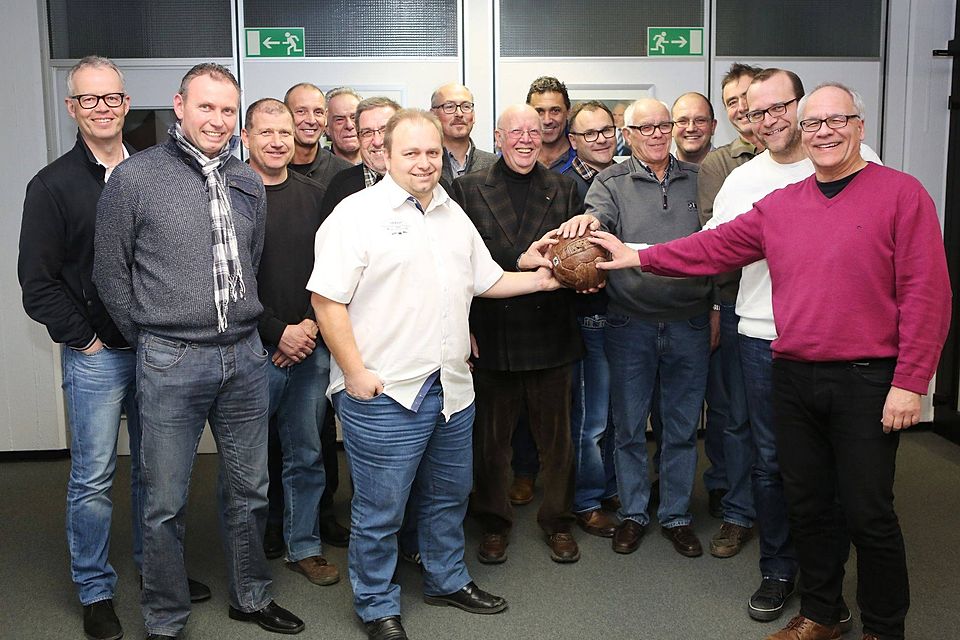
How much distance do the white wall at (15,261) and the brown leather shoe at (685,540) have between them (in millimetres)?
3515

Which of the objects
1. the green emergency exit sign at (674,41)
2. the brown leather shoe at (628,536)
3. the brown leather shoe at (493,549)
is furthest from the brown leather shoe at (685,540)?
the green emergency exit sign at (674,41)

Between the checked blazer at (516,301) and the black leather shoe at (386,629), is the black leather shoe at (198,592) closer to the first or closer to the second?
the black leather shoe at (386,629)

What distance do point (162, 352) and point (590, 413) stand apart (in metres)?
1.81

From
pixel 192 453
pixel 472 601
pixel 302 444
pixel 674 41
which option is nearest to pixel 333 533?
pixel 302 444

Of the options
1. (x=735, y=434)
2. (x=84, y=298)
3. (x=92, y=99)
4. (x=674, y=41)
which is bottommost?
(x=735, y=434)

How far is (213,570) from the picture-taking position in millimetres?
3688

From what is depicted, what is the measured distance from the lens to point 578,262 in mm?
3277

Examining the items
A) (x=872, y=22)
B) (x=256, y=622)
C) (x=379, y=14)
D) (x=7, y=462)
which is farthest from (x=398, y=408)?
(x=872, y=22)

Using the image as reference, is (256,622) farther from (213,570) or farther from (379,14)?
(379,14)

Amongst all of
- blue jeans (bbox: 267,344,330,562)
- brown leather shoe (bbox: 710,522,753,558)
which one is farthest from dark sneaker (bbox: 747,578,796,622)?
blue jeans (bbox: 267,344,330,562)

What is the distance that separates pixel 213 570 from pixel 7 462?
2332mm

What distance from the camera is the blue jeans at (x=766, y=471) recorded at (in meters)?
3.17

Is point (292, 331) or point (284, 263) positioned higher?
point (284, 263)

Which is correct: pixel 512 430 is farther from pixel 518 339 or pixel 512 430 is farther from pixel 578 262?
pixel 578 262
